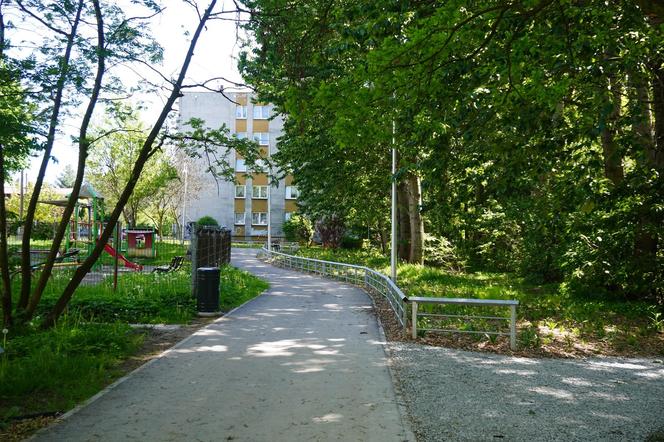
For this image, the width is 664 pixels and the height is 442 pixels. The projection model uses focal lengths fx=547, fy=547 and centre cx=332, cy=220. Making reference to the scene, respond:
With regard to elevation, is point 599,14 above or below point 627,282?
above

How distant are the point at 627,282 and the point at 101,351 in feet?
41.9

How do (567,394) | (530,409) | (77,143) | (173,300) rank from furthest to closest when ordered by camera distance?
(173,300)
(77,143)
(567,394)
(530,409)

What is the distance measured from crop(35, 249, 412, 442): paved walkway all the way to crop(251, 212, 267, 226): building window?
48580mm

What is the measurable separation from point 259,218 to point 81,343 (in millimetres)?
51450

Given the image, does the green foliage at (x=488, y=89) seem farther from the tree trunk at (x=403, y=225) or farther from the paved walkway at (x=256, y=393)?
the tree trunk at (x=403, y=225)

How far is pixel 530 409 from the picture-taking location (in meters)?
Answer: 5.73

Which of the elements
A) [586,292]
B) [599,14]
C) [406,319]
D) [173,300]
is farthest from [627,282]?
→ [173,300]

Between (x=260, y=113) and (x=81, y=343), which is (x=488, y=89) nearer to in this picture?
(x=81, y=343)

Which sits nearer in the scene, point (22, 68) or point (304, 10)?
point (22, 68)

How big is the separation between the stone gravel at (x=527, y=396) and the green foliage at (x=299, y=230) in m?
38.9

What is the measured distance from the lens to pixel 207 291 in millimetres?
12375

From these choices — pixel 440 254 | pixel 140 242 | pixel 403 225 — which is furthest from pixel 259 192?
Result: pixel 440 254

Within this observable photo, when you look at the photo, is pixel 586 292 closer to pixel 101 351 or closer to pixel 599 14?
pixel 599 14

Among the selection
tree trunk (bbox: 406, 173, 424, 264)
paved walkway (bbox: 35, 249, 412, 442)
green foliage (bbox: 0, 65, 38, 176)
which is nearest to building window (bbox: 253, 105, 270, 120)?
tree trunk (bbox: 406, 173, 424, 264)
